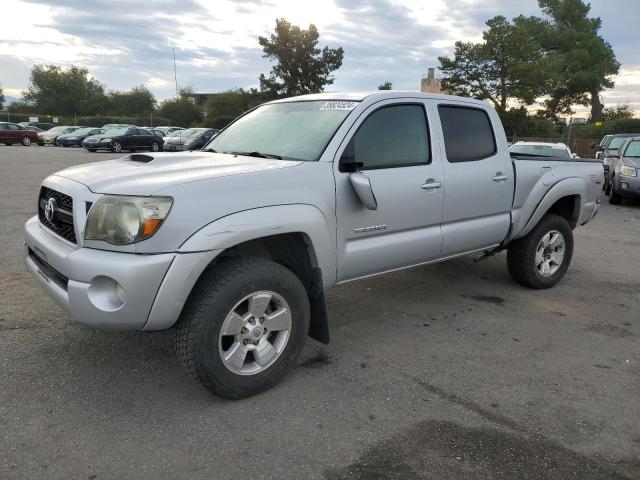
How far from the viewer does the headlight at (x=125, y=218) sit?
271cm

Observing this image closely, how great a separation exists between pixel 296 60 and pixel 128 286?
52.2 metres

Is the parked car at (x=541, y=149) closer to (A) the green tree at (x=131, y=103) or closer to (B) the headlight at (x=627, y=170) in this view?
(B) the headlight at (x=627, y=170)

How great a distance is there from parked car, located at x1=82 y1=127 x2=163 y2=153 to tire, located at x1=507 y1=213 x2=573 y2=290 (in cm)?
2566

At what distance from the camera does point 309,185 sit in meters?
3.25

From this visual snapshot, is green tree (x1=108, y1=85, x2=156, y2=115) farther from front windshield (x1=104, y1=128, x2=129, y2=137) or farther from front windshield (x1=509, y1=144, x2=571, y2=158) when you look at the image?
front windshield (x1=509, y1=144, x2=571, y2=158)

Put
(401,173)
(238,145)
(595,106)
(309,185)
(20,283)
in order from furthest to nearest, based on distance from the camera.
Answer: (595,106) < (20,283) < (238,145) < (401,173) < (309,185)

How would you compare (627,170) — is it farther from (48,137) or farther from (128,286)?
(48,137)

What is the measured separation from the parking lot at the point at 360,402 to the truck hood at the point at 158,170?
4.06ft

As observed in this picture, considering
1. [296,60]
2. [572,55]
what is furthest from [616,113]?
[296,60]

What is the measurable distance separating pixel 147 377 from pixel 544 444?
2350mm

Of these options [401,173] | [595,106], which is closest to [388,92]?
[401,173]

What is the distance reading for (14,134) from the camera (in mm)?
31078

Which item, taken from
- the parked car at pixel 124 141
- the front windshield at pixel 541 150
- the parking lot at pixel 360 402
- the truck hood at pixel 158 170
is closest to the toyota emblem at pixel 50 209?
the truck hood at pixel 158 170

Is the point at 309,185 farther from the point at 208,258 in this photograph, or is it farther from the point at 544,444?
the point at 544,444
